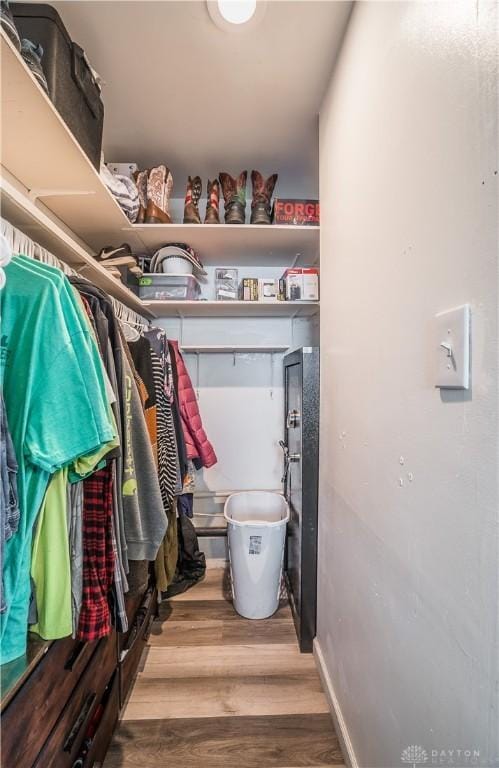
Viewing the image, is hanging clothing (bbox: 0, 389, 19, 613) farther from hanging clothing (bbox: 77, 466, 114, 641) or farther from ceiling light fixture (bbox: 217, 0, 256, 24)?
ceiling light fixture (bbox: 217, 0, 256, 24)

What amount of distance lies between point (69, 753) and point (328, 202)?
1996 mm

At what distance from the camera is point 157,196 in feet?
5.65

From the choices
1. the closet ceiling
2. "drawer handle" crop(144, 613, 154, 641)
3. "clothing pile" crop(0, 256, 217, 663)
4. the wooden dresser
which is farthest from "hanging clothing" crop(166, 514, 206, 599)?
the closet ceiling

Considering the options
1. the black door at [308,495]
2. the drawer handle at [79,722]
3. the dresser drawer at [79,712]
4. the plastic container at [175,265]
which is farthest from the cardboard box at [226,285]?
the drawer handle at [79,722]

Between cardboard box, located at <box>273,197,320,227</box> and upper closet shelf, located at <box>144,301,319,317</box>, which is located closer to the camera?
cardboard box, located at <box>273,197,320,227</box>

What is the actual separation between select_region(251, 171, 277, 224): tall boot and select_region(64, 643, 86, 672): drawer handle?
1.86m

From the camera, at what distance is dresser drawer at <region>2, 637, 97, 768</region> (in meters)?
0.67

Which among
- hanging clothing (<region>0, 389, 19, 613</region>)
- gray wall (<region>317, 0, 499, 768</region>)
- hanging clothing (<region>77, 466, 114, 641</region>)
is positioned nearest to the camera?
gray wall (<region>317, 0, 499, 768</region>)

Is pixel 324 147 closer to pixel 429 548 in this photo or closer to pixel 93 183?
pixel 93 183

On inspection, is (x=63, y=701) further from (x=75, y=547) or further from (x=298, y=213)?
(x=298, y=213)

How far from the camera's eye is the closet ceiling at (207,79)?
1.12 metres

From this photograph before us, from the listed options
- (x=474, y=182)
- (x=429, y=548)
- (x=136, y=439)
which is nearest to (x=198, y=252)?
(x=136, y=439)

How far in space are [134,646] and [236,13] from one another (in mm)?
2404

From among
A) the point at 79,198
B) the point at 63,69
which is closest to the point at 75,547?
the point at 79,198
